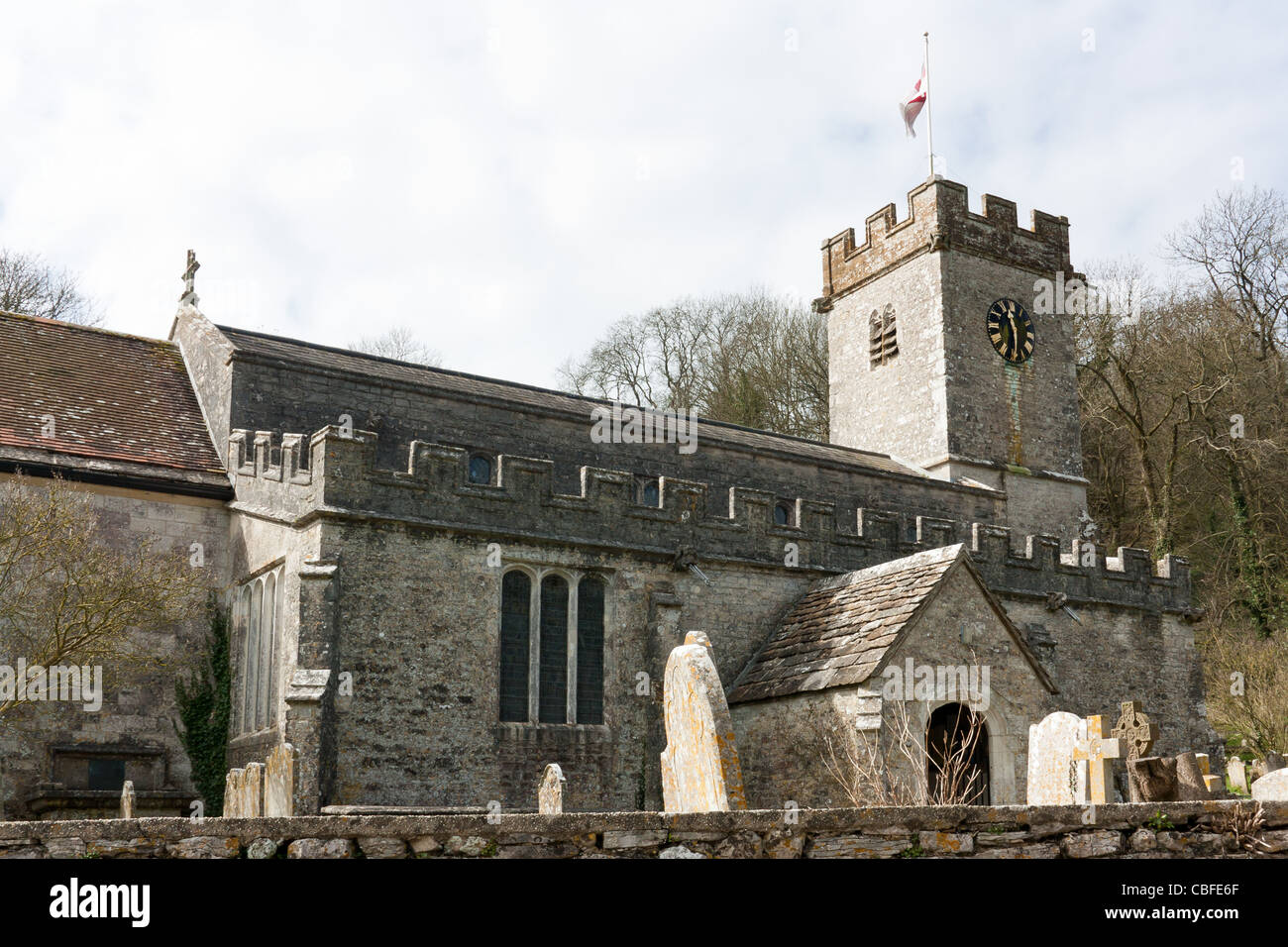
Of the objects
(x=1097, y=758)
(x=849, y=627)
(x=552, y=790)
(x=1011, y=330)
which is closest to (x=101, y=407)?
(x=552, y=790)

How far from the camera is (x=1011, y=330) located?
27.2m

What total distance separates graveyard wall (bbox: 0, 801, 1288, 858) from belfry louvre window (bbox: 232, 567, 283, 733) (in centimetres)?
1042

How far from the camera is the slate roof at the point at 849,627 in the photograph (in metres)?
14.4

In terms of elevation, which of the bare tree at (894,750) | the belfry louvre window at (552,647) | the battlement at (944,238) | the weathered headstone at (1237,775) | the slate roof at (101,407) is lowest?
the weathered headstone at (1237,775)

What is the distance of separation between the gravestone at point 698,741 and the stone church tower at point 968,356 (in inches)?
733

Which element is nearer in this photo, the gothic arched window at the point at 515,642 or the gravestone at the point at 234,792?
the gravestone at the point at 234,792

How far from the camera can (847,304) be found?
29.6 meters

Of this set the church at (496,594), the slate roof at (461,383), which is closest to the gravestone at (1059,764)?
the church at (496,594)

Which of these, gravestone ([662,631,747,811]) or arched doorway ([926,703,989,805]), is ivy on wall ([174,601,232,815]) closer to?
arched doorway ([926,703,989,805])

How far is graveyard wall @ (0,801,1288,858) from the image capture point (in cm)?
457

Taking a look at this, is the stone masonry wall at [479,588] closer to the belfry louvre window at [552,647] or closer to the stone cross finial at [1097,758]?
the belfry louvre window at [552,647]
